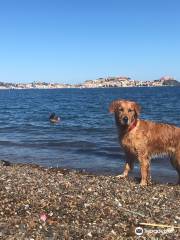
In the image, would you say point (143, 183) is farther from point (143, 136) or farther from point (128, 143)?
point (143, 136)

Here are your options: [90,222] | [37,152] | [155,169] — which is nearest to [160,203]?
[90,222]

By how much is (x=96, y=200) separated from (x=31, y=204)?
1.26 metres

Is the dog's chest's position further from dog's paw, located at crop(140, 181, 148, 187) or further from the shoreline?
the shoreline

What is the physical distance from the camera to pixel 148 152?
10758 mm

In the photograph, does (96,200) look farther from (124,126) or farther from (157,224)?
(124,126)

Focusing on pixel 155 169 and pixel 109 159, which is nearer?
pixel 155 169

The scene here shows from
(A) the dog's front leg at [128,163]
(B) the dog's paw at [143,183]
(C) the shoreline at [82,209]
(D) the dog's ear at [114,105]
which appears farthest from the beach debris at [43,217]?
(A) the dog's front leg at [128,163]

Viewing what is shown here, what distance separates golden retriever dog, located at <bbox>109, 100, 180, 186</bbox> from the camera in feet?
34.7

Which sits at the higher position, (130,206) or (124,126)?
(124,126)

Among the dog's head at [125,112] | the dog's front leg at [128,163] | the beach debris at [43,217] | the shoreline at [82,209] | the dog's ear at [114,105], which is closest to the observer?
the shoreline at [82,209]

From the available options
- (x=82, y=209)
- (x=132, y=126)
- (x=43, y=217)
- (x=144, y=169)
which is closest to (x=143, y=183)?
(x=144, y=169)

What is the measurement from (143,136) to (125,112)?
755mm

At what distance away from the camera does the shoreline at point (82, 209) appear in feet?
22.5

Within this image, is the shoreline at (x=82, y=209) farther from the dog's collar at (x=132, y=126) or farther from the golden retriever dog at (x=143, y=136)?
the dog's collar at (x=132, y=126)
